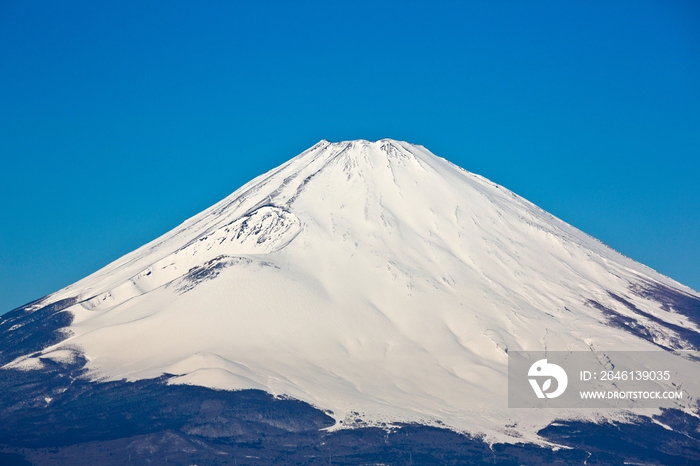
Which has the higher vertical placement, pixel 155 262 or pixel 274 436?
pixel 155 262

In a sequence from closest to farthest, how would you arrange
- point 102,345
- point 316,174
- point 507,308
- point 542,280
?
1. point 102,345
2. point 507,308
3. point 542,280
4. point 316,174

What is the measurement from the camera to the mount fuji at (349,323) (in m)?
116

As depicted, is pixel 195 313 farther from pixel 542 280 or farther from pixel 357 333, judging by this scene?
pixel 542 280

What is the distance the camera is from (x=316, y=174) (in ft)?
605

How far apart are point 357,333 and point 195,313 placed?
875 inches

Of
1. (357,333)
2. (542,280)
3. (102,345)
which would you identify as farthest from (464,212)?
(102,345)

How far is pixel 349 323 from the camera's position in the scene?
140500 millimetres

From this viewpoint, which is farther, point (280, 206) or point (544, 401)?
point (280, 206)

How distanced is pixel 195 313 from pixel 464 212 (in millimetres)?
54319

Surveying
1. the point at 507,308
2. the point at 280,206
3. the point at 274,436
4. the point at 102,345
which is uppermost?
the point at 280,206

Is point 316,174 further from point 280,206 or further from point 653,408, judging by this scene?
point 653,408

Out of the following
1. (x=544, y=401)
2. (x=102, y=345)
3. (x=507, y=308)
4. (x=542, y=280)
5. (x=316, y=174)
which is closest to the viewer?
(x=544, y=401)

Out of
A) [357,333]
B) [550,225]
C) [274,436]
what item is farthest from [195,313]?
[550,225]

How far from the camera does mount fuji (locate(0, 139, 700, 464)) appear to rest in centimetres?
11588
